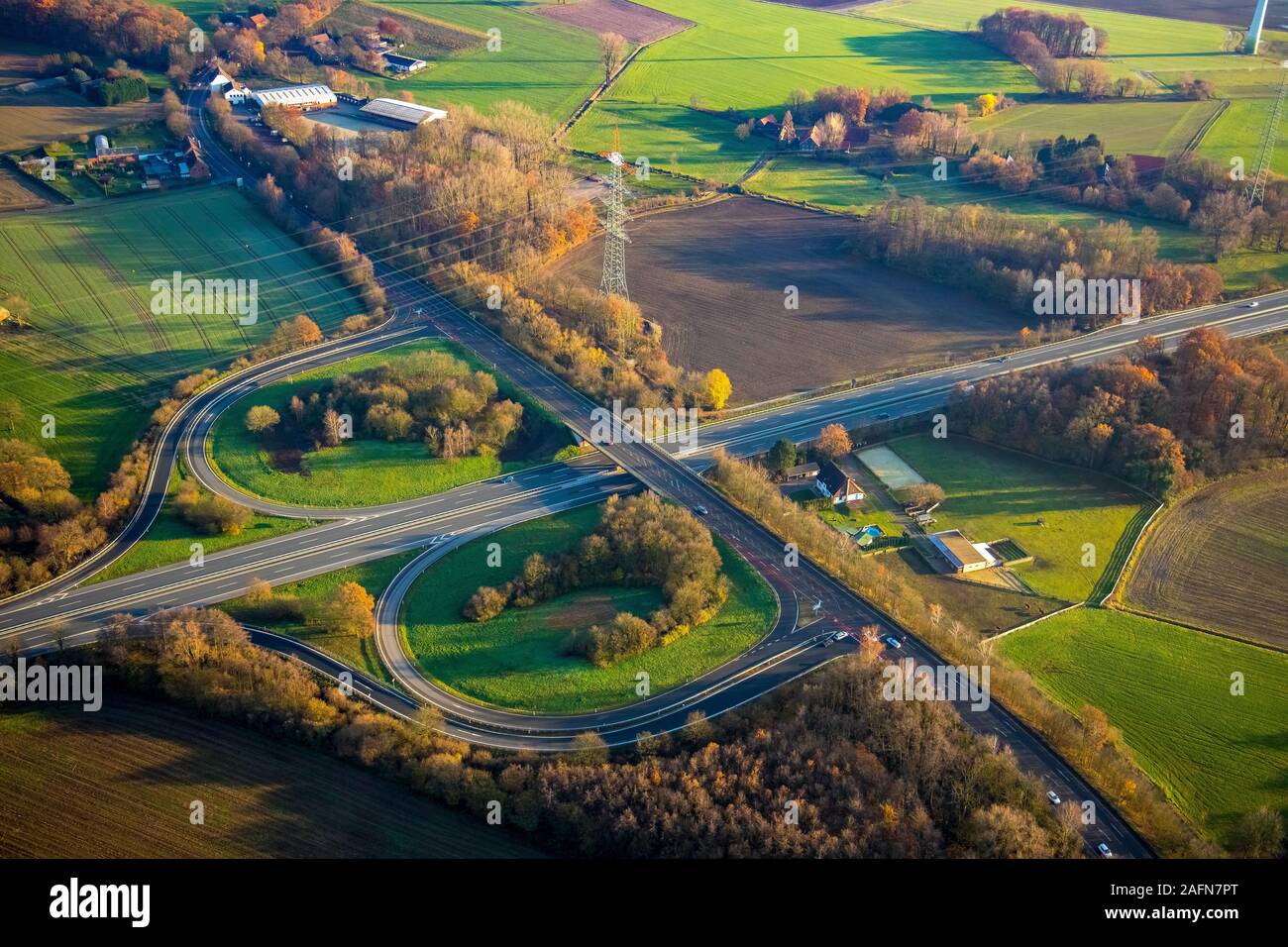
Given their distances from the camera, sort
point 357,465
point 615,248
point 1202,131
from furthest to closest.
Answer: point 1202,131 < point 615,248 < point 357,465

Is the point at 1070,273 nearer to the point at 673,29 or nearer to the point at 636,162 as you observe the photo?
the point at 636,162

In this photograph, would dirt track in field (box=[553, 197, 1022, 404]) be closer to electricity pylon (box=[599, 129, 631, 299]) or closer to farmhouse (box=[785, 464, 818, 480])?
electricity pylon (box=[599, 129, 631, 299])

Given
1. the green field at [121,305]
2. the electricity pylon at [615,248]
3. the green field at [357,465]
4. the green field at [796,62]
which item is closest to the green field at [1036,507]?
the green field at [357,465]

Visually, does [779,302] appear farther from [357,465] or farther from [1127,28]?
[1127,28]

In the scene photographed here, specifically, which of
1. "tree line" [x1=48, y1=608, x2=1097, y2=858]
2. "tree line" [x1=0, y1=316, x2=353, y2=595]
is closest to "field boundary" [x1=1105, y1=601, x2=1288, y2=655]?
"tree line" [x1=48, y1=608, x2=1097, y2=858]

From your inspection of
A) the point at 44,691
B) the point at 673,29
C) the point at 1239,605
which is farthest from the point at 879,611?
the point at 673,29

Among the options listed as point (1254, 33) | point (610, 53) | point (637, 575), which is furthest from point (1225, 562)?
point (1254, 33)

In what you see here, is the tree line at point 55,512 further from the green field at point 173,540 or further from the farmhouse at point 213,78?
the farmhouse at point 213,78
